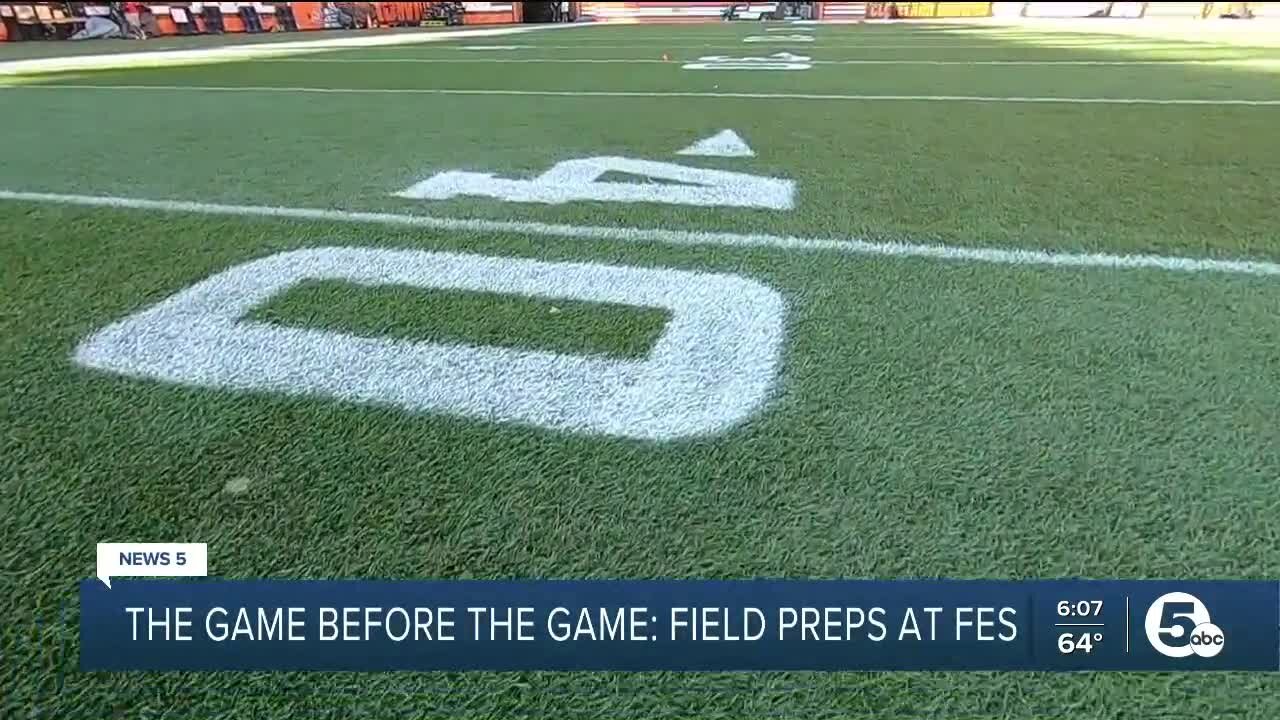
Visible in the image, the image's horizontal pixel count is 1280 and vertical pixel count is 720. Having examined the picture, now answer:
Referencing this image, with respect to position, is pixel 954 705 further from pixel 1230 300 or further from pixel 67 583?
pixel 1230 300

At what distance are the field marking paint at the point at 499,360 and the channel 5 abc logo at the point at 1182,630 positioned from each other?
571mm

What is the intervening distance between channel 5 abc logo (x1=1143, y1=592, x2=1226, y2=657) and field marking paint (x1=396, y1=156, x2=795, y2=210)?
1539 millimetres

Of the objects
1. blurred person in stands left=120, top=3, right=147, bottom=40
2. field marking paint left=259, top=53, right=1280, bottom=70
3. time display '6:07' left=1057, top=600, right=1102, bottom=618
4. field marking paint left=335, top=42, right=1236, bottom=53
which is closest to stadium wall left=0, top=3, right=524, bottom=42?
blurred person in stands left=120, top=3, right=147, bottom=40

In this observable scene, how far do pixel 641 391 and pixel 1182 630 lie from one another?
30.2 inches

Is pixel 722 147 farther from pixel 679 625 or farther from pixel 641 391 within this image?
pixel 679 625

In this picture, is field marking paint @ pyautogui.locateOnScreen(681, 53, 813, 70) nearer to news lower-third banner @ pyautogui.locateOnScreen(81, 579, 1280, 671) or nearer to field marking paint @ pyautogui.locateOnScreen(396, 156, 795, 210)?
field marking paint @ pyautogui.locateOnScreen(396, 156, 795, 210)

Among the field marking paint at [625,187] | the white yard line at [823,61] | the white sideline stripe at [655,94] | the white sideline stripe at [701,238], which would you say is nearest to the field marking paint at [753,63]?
the white yard line at [823,61]

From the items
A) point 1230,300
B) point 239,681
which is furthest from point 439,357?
point 1230,300

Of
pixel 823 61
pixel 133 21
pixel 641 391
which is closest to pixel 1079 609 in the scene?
pixel 641 391

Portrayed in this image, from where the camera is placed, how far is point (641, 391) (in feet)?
4.08

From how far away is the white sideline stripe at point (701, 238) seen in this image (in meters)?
1.73

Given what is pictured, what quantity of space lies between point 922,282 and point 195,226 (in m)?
1.88

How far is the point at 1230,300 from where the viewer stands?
153 cm

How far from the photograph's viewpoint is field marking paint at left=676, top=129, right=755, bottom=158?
2.97 metres
